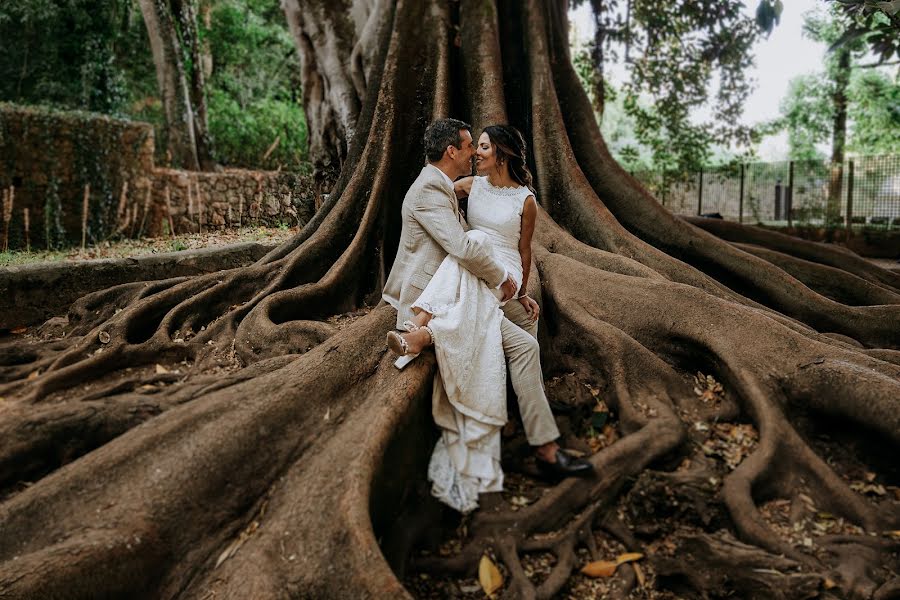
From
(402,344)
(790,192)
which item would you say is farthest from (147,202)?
(790,192)

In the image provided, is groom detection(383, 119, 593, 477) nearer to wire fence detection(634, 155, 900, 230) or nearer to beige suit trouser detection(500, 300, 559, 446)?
beige suit trouser detection(500, 300, 559, 446)

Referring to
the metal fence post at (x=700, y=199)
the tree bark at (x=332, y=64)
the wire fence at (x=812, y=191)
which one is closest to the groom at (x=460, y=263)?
the tree bark at (x=332, y=64)

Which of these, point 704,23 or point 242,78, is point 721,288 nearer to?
point 704,23

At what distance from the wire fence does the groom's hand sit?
12212mm

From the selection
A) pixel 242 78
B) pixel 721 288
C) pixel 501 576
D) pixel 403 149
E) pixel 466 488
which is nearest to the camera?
pixel 501 576

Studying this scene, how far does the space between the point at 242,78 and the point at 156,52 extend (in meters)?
8.02

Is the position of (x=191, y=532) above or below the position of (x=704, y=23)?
below

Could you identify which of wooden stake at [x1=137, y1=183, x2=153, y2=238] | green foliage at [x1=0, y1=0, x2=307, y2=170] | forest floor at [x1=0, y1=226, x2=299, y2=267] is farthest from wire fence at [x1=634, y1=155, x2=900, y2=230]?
wooden stake at [x1=137, y1=183, x2=153, y2=238]

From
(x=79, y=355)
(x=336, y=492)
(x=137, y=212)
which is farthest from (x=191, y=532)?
(x=137, y=212)

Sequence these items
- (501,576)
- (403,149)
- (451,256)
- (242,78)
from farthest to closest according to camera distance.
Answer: (242,78)
(403,149)
(451,256)
(501,576)

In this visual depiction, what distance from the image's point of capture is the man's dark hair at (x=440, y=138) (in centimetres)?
349

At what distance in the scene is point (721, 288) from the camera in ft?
15.3

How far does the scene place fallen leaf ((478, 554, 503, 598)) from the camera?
290 centimetres

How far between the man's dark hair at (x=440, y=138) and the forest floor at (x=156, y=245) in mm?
4794
